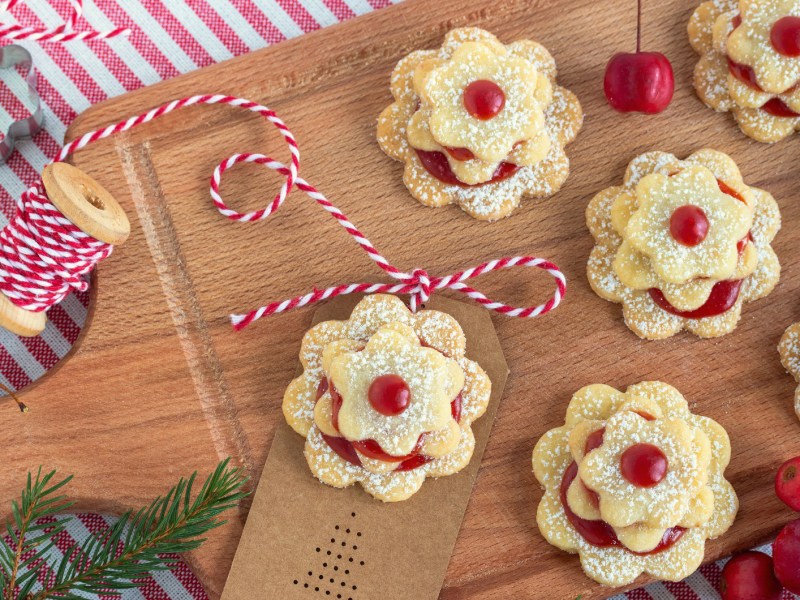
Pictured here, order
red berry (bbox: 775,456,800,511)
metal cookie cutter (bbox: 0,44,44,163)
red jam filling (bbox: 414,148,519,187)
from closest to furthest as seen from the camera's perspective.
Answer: red berry (bbox: 775,456,800,511)
red jam filling (bbox: 414,148,519,187)
metal cookie cutter (bbox: 0,44,44,163)

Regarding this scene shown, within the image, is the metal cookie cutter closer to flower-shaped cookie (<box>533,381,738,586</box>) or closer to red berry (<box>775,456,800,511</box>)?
flower-shaped cookie (<box>533,381,738,586</box>)

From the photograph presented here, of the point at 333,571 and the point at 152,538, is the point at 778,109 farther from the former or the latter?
the point at 152,538

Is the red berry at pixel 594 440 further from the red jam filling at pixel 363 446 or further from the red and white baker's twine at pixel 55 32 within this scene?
the red and white baker's twine at pixel 55 32

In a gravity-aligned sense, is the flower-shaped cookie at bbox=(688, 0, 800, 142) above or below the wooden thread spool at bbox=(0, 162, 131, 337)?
below

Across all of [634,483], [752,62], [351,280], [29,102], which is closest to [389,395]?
[351,280]

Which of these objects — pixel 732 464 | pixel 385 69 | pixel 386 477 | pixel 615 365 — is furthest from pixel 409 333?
pixel 732 464

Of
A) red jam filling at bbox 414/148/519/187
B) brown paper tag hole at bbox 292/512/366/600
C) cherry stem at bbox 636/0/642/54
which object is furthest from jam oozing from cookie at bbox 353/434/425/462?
cherry stem at bbox 636/0/642/54
